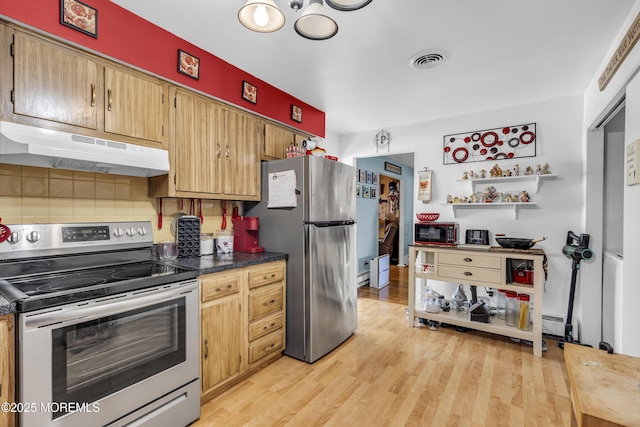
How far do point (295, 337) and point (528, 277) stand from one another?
216 cm

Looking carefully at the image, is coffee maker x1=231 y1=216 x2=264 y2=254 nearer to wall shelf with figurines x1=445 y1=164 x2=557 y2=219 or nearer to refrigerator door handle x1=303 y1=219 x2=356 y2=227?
refrigerator door handle x1=303 y1=219 x2=356 y2=227

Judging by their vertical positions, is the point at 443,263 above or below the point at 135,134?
below

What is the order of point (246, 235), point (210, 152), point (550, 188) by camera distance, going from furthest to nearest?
point (550, 188) → point (246, 235) → point (210, 152)

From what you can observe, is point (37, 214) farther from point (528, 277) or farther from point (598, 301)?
point (598, 301)

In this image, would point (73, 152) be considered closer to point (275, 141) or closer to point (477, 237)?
point (275, 141)

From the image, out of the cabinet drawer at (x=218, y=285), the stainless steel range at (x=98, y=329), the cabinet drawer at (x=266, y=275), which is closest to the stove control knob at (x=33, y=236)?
the stainless steel range at (x=98, y=329)

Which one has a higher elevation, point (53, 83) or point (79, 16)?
point (79, 16)

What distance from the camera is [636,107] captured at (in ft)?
5.34

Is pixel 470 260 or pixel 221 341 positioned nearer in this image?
pixel 221 341

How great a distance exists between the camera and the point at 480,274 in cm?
288

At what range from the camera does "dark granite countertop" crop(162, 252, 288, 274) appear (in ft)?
6.40

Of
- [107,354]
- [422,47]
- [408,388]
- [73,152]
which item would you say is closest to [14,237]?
[73,152]

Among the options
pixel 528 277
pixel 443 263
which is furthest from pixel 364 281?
pixel 528 277

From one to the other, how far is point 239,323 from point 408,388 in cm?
128
